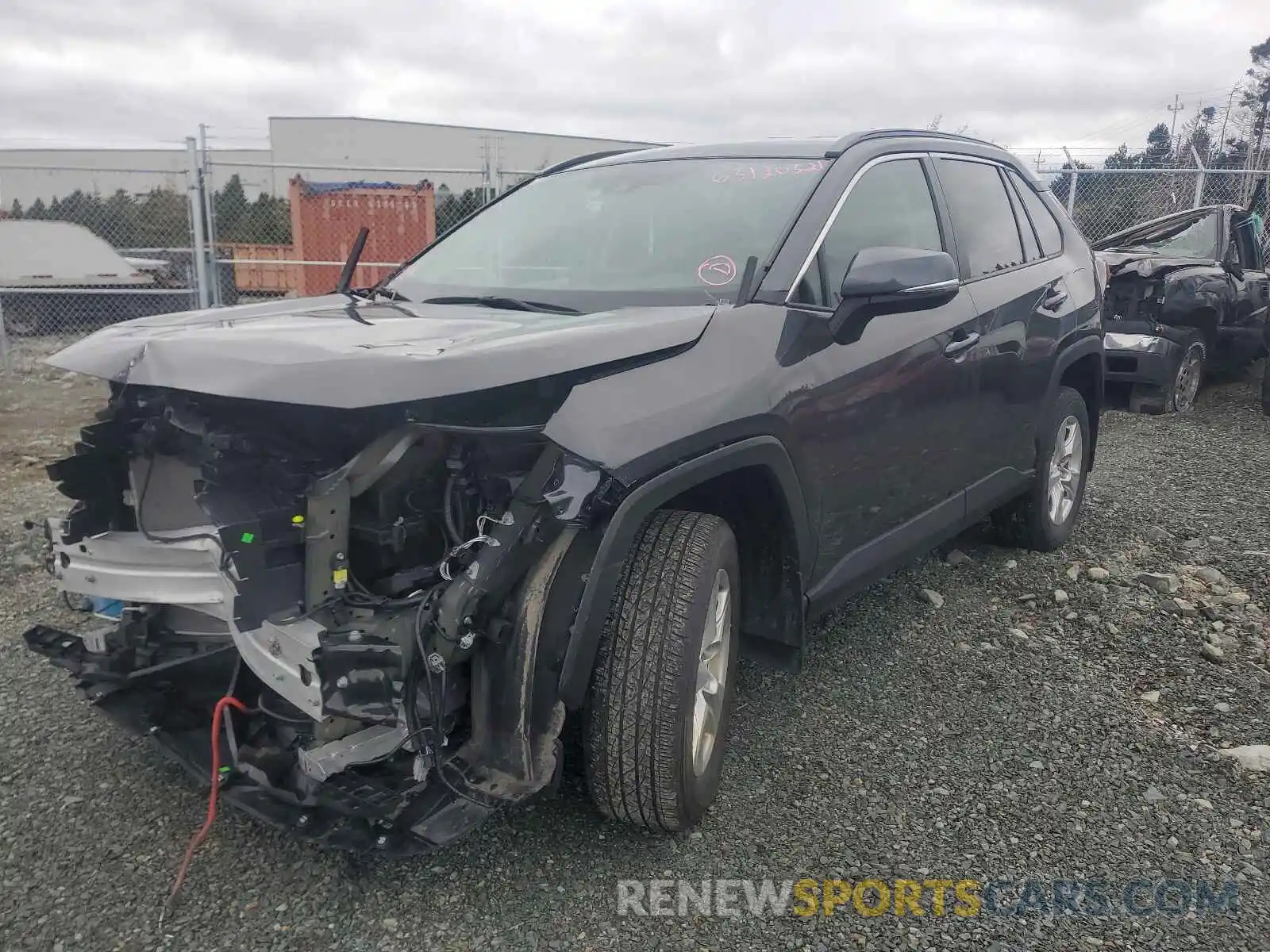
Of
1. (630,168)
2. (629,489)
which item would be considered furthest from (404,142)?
(629,489)

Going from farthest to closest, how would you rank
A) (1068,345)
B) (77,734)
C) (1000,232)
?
1. (1068,345)
2. (1000,232)
3. (77,734)

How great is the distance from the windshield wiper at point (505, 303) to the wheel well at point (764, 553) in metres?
0.70

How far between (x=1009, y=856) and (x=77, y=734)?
108 inches

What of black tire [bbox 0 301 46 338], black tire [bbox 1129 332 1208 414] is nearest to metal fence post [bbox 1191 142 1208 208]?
black tire [bbox 1129 332 1208 414]

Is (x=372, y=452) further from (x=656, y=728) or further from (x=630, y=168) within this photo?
(x=630, y=168)

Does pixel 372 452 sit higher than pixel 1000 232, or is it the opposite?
pixel 1000 232

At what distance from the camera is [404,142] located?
92.8ft

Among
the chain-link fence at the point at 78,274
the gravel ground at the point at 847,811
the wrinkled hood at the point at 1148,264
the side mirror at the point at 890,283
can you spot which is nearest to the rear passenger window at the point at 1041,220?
the gravel ground at the point at 847,811

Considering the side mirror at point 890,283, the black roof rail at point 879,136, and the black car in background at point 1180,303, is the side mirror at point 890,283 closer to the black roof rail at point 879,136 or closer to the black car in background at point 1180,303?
the black roof rail at point 879,136

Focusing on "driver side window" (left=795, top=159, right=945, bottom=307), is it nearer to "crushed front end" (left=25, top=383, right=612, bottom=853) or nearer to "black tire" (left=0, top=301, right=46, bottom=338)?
"crushed front end" (left=25, top=383, right=612, bottom=853)

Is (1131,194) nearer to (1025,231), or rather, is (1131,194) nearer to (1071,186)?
(1071,186)

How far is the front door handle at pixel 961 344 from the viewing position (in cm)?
348

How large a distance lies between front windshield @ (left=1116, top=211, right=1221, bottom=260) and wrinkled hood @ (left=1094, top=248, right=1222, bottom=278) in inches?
13.4

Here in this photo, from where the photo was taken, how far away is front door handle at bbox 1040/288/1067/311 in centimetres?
426
